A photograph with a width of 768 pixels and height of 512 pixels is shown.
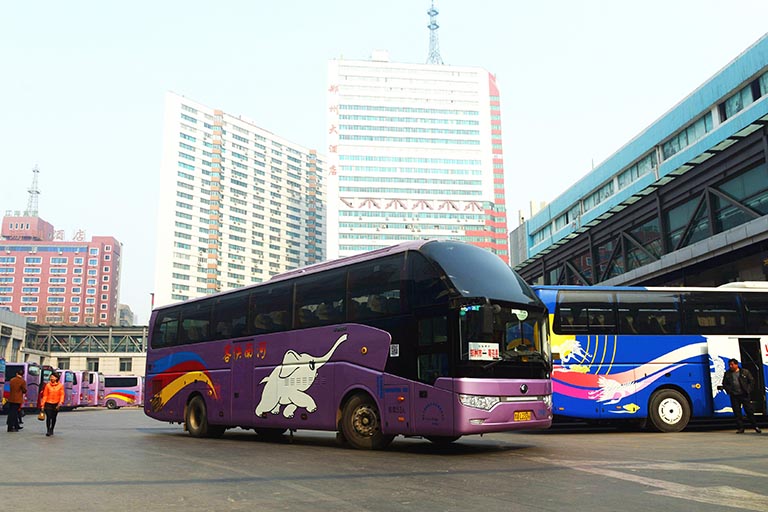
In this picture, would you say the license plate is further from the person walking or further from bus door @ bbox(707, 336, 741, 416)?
the person walking

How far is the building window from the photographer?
78500 mm

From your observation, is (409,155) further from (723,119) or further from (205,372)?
(205,372)

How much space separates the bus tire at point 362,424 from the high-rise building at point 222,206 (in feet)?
420

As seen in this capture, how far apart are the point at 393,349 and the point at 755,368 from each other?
10.3 metres

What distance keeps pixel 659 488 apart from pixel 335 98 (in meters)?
148

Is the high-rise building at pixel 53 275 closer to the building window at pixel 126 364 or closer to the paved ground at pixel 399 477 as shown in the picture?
the building window at pixel 126 364

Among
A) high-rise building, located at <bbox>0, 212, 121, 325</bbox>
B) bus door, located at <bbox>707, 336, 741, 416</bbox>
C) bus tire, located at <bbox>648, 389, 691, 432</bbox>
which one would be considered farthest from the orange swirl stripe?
high-rise building, located at <bbox>0, 212, 121, 325</bbox>

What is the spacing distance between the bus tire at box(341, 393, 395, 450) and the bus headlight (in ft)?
6.22

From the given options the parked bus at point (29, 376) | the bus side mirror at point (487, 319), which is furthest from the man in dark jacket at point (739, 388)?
the parked bus at point (29, 376)

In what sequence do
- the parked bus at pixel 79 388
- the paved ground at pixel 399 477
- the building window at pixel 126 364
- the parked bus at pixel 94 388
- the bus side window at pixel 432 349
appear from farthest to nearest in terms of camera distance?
the building window at pixel 126 364, the parked bus at pixel 94 388, the parked bus at pixel 79 388, the bus side window at pixel 432 349, the paved ground at pixel 399 477

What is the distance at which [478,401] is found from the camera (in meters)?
10.5

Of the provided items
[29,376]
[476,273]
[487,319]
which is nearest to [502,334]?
[487,319]

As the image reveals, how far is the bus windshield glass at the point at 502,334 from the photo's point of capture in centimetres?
1059

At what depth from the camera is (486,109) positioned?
511 feet
